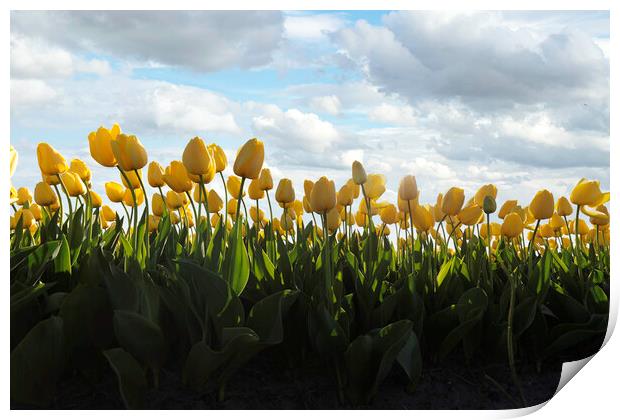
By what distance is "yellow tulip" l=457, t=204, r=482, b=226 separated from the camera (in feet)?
5.73

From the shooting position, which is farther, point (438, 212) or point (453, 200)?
point (438, 212)

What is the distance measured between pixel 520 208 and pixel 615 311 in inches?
15.6

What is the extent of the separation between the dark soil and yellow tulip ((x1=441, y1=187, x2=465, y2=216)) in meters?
0.39

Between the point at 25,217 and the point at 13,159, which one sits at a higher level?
the point at 13,159

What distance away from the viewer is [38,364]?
4.33 ft

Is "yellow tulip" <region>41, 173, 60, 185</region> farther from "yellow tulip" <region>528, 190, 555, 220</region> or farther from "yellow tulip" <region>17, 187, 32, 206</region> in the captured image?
"yellow tulip" <region>528, 190, 555, 220</region>

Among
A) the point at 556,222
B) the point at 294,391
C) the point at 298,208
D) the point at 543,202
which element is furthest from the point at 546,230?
the point at 294,391

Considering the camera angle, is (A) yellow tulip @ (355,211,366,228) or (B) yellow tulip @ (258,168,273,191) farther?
(A) yellow tulip @ (355,211,366,228)

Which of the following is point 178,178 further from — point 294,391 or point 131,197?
point 294,391

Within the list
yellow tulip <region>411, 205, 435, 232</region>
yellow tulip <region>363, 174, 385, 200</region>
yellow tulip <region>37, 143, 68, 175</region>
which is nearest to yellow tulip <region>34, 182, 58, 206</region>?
yellow tulip <region>37, 143, 68, 175</region>

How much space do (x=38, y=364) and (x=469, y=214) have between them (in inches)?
44.0

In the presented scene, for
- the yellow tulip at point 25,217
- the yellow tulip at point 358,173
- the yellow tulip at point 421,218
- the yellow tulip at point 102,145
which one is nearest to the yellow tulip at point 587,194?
the yellow tulip at point 421,218

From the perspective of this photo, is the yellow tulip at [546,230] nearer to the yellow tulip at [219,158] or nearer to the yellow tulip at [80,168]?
the yellow tulip at [219,158]

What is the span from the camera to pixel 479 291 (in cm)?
153
